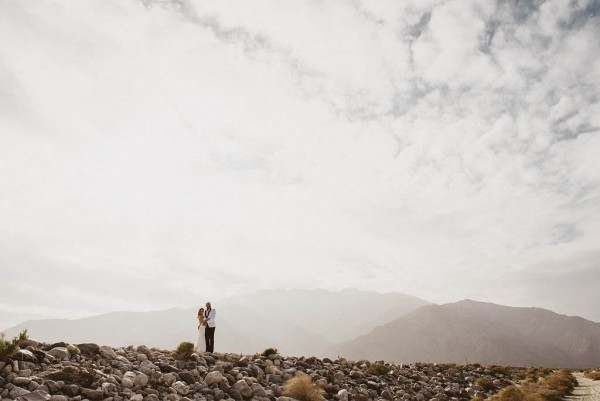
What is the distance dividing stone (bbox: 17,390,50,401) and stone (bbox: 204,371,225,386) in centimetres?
530

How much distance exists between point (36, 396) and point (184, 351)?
23.0 feet

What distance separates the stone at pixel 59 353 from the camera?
12312 millimetres

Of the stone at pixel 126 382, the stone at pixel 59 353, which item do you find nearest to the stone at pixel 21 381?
the stone at pixel 59 353

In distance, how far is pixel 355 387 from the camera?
18.2 m

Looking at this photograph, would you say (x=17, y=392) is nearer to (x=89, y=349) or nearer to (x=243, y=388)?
(x=89, y=349)

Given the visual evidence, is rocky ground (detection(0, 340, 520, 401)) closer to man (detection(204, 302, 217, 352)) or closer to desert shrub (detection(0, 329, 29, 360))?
desert shrub (detection(0, 329, 29, 360))

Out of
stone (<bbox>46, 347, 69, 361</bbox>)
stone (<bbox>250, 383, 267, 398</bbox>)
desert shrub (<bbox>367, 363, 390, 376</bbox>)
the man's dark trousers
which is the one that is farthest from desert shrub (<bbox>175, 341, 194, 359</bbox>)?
desert shrub (<bbox>367, 363, 390, 376</bbox>)

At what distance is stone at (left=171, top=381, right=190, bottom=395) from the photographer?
40.3ft

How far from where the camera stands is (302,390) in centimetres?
1476

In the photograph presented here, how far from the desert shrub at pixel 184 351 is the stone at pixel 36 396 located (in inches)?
247

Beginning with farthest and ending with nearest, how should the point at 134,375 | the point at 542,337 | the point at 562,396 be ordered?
the point at 542,337
the point at 562,396
the point at 134,375

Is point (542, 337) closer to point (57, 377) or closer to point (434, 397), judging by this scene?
point (434, 397)

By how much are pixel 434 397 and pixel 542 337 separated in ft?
742

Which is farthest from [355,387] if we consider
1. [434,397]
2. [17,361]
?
[17,361]
